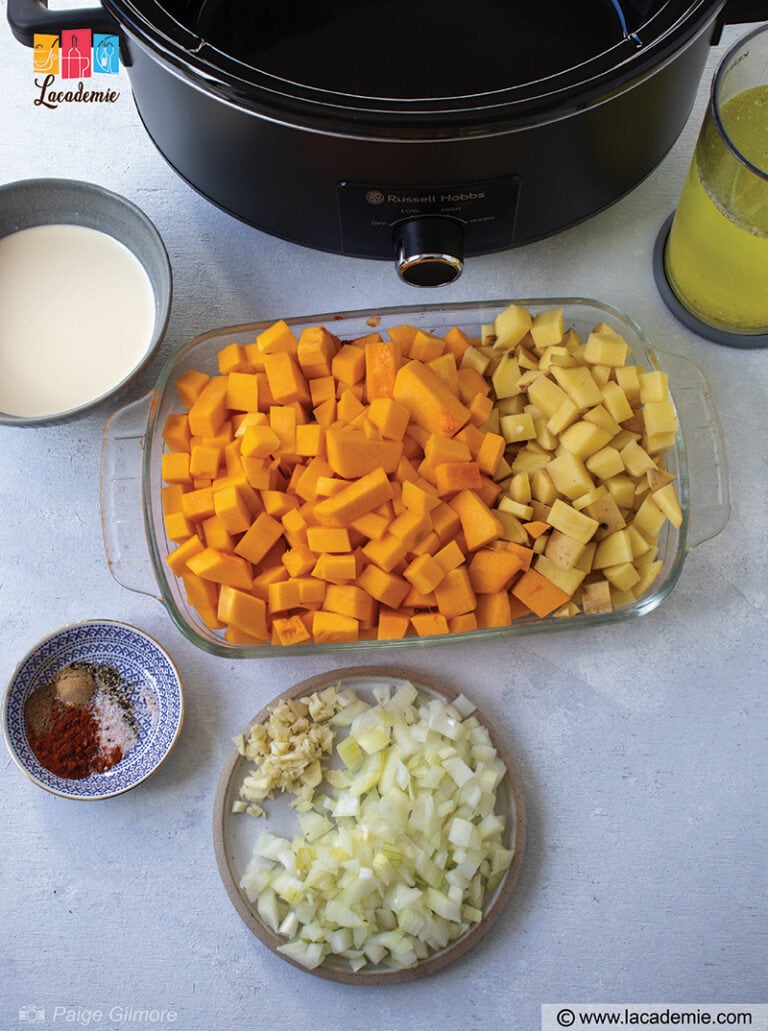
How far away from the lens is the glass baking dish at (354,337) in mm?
1281

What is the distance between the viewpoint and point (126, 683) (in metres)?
1.36

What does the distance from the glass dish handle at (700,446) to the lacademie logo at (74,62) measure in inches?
33.2

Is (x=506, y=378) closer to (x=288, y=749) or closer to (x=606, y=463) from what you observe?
(x=606, y=463)

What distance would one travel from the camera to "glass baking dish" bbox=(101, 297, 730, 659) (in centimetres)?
128

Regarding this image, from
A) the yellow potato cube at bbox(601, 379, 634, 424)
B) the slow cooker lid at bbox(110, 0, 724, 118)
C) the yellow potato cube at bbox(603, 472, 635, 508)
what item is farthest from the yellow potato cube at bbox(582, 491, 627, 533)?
the slow cooker lid at bbox(110, 0, 724, 118)

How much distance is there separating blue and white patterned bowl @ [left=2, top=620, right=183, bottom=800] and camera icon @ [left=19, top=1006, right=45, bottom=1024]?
28 cm

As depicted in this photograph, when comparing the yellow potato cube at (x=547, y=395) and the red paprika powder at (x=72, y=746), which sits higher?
the yellow potato cube at (x=547, y=395)

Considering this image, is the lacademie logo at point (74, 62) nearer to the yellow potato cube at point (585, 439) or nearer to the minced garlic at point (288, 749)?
the yellow potato cube at point (585, 439)

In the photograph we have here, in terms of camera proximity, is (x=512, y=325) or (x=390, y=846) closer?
(x=390, y=846)

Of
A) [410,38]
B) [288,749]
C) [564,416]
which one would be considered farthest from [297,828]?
[410,38]

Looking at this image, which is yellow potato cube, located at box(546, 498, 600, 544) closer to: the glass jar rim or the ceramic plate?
the ceramic plate

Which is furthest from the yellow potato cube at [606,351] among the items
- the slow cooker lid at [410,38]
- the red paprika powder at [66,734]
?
the red paprika powder at [66,734]

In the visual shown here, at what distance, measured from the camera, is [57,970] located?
128cm

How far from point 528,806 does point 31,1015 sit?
28.5 inches
